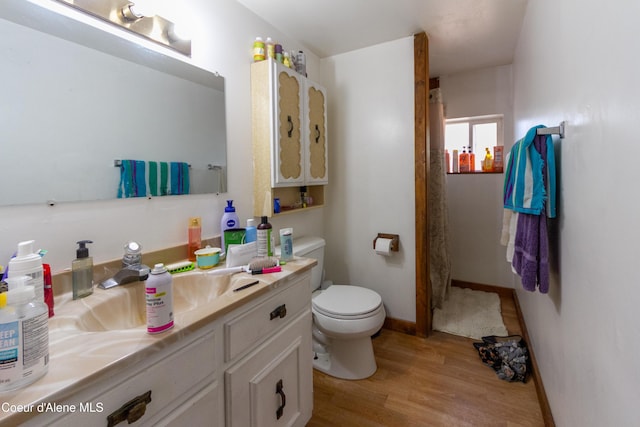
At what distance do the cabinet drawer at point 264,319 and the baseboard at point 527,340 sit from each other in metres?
1.26

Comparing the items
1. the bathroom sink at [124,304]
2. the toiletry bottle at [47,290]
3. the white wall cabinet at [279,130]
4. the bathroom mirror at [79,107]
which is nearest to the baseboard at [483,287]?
the white wall cabinet at [279,130]

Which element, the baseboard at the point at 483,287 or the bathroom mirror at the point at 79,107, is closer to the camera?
the bathroom mirror at the point at 79,107

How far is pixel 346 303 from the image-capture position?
1777 mm

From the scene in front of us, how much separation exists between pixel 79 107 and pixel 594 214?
1.68 meters

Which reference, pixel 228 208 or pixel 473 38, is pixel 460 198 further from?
pixel 228 208

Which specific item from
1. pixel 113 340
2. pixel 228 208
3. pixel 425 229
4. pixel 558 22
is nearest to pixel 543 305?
pixel 425 229

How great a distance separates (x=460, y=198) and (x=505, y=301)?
1.07 metres

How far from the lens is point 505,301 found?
2.82m

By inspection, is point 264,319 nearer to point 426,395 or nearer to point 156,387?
point 156,387

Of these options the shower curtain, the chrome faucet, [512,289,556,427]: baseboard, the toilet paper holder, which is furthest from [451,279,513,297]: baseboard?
the chrome faucet

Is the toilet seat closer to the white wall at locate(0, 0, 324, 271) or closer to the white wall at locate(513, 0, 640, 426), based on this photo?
the white wall at locate(0, 0, 324, 271)

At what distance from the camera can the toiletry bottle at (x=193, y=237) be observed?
1388 mm

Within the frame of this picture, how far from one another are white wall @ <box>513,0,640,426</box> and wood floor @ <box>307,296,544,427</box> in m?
0.28

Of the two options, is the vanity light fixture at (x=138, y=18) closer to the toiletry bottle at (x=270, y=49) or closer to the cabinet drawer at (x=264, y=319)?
the toiletry bottle at (x=270, y=49)
